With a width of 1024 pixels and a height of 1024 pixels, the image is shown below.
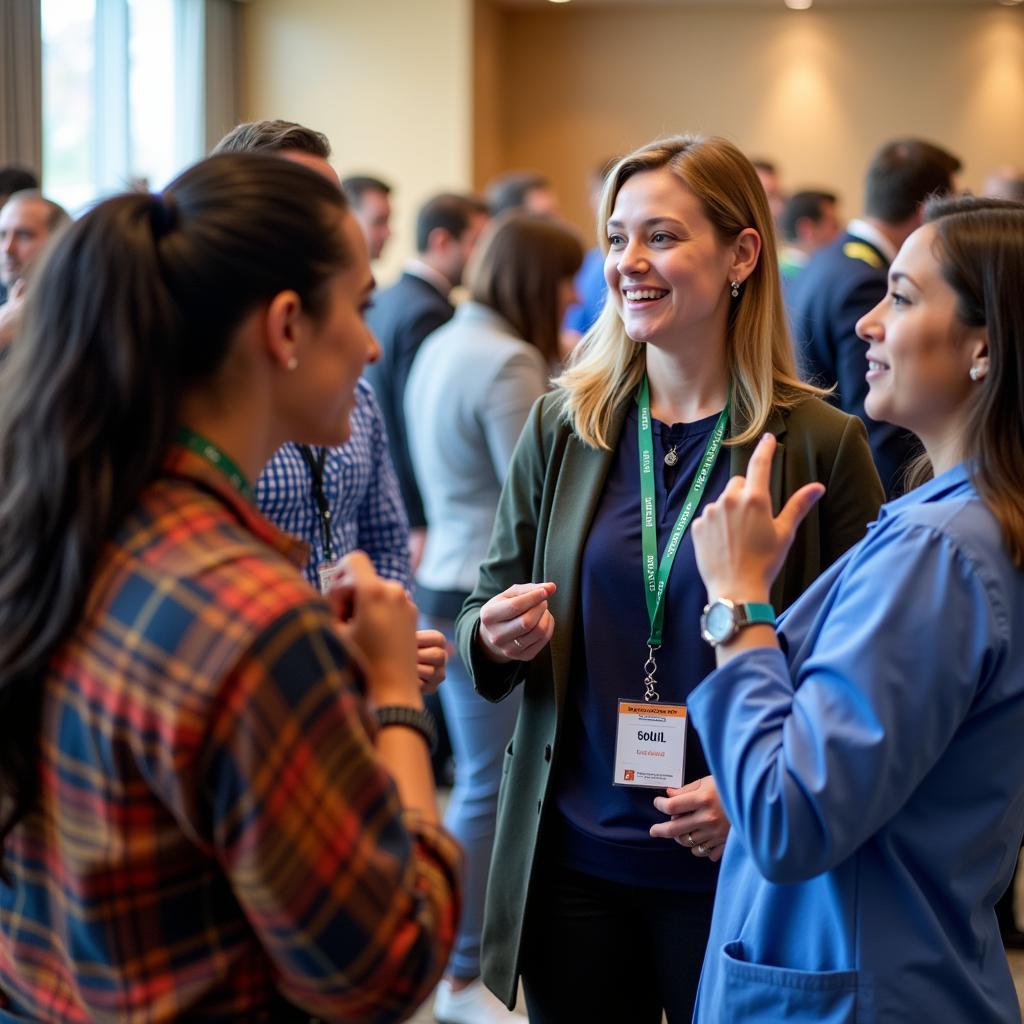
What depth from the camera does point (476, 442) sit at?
10.4 ft

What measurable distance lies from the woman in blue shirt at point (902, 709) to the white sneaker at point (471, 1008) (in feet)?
5.38

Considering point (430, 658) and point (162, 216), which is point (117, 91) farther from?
point (162, 216)

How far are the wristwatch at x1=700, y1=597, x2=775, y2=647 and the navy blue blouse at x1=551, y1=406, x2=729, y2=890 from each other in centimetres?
43

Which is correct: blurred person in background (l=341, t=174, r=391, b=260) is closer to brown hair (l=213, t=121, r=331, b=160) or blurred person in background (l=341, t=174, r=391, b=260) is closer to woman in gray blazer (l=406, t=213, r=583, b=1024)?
woman in gray blazer (l=406, t=213, r=583, b=1024)

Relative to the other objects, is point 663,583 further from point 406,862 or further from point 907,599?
point 406,862

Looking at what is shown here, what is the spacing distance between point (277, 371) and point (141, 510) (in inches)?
6.2

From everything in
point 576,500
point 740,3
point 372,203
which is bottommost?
point 576,500

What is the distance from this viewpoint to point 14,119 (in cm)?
596

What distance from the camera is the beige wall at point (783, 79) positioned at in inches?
399

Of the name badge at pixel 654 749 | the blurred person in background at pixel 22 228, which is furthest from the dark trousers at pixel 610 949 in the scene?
the blurred person in background at pixel 22 228

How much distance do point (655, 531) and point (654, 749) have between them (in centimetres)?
29

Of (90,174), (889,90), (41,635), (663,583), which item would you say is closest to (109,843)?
(41,635)

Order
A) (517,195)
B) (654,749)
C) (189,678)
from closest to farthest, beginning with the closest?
(189,678), (654,749), (517,195)

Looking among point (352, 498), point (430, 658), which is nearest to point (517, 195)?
point (352, 498)
